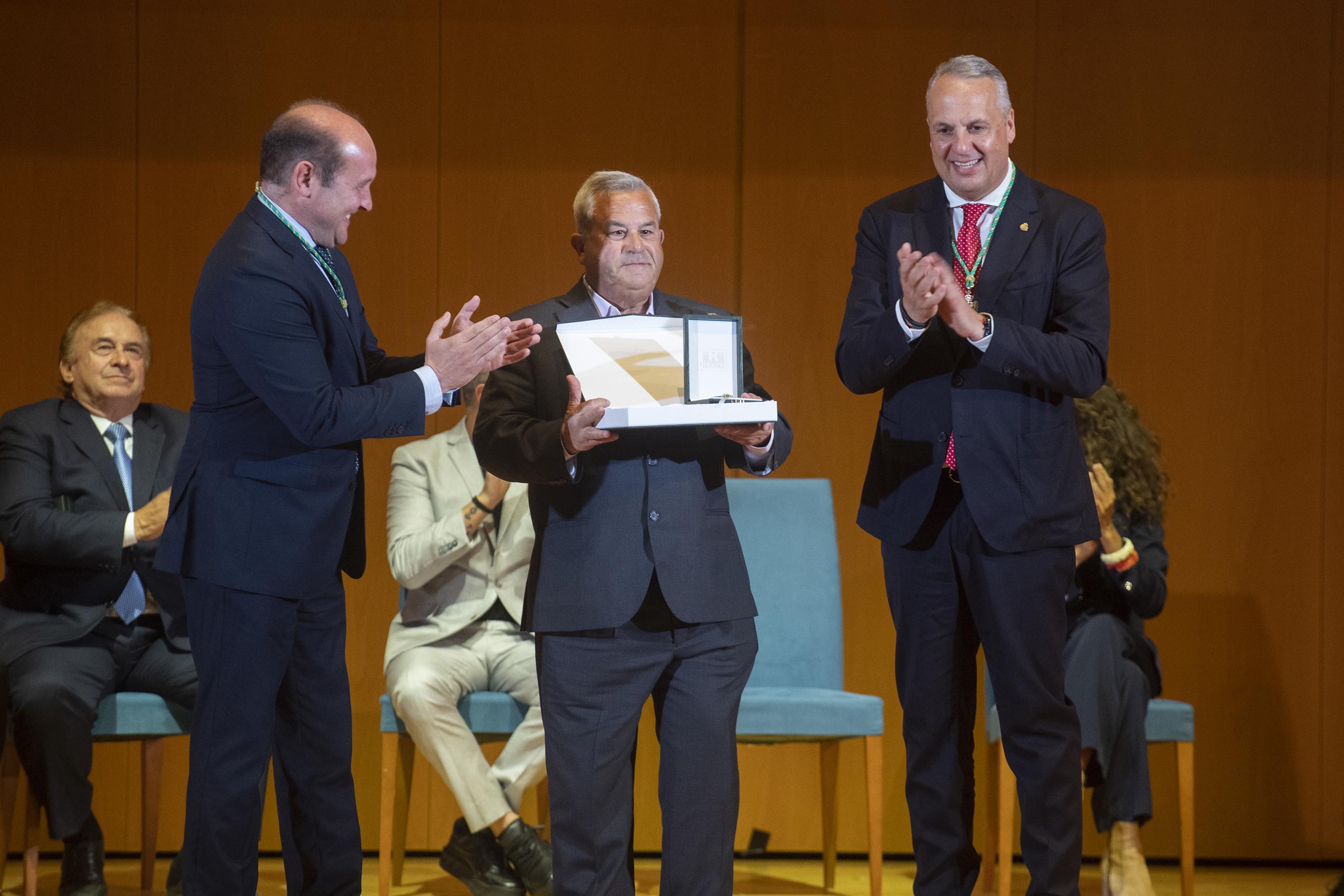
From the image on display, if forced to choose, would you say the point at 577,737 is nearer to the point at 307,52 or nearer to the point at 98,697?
the point at 98,697

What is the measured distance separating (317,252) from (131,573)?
1.66 meters

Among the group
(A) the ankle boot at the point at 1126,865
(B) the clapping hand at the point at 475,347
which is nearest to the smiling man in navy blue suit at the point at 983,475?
(B) the clapping hand at the point at 475,347

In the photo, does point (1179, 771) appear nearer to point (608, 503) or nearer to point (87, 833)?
point (608, 503)

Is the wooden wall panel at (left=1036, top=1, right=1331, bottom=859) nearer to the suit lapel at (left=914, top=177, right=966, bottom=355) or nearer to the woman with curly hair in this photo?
the woman with curly hair

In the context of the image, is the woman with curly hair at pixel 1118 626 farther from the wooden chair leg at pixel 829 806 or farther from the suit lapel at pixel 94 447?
the suit lapel at pixel 94 447

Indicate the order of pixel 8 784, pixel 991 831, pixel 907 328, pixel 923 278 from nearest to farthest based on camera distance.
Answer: pixel 923 278 → pixel 907 328 → pixel 8 784 → pixel 991 831

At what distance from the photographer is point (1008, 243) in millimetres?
2312

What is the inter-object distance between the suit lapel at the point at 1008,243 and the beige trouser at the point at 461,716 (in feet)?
6.03

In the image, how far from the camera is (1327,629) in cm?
427

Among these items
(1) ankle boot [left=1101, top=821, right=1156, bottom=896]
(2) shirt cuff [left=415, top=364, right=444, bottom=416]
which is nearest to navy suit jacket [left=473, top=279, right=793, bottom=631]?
(2) shirt cuff [left=415, top=364, right=444, bottom=416]

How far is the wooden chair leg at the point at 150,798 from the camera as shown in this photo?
11.9 ft

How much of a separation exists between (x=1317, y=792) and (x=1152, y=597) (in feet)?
4.03

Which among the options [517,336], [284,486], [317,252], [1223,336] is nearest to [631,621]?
[517,336]

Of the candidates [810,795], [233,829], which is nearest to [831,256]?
[810,795]
